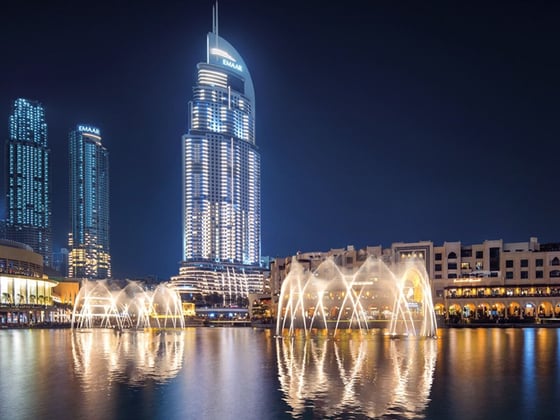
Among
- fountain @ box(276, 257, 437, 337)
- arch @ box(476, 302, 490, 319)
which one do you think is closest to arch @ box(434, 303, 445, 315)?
arch @ box(476, 302, 490, 319)

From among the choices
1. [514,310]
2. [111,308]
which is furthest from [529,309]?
[111,308]

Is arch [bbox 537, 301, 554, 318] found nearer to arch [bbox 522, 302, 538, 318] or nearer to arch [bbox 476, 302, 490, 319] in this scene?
arch [bbox 522, 302, 538, 318]

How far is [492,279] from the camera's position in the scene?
14025cm

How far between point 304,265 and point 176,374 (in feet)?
437

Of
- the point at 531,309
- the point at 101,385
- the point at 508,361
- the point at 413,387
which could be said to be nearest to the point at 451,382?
the point at 413,387

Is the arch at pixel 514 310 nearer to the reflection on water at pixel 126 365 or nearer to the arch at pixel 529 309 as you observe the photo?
the arch at pixel 529 309

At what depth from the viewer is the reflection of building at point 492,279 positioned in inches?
5325

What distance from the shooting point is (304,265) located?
171 meters

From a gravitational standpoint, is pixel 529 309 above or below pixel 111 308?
above

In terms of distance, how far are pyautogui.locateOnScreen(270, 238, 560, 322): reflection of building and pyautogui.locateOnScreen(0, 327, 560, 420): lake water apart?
8680cm

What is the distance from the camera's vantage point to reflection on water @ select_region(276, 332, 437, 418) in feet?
88.1

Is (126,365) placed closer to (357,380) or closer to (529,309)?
(357,380)

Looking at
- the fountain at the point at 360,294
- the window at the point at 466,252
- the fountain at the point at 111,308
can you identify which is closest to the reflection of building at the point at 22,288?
the fountain at the point at 111,308

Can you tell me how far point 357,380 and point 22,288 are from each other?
136 metres
